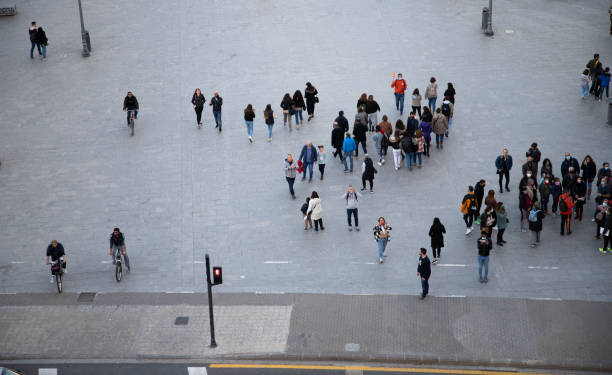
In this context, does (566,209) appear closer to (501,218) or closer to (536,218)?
Answer: (536,218)

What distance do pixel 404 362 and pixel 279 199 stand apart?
8286mm

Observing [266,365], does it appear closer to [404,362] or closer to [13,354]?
[404,362]

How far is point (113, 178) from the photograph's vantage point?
1126 inches

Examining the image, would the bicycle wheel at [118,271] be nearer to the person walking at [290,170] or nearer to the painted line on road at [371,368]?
the painted line on road at [371,368]

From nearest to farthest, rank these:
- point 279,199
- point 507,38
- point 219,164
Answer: point 279,199
point 219,164
point 507,38

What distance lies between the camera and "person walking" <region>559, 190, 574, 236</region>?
958 inches

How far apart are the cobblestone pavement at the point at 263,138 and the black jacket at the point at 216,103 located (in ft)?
3.31

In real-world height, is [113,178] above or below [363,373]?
above

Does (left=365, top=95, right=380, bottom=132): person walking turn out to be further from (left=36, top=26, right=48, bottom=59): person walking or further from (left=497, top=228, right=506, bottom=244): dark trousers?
(left=36, top=26, right=48, bottom=59): person walking

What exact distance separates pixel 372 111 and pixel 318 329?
10884 millimetres

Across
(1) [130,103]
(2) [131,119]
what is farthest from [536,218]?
(1) [130,103]

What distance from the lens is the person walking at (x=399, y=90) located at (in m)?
31.1

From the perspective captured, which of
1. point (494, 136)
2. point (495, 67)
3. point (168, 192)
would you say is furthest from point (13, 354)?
point (495, 67)

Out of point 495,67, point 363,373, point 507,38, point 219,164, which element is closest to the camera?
point 363,373
